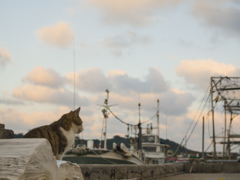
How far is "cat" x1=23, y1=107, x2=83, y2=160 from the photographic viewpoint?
202 inches

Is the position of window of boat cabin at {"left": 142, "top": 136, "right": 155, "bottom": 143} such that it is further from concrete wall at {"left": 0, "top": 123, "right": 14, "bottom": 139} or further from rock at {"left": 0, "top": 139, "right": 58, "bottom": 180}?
rock at {"left": 0, "top": 139, "right": 58, "bottom": 180}

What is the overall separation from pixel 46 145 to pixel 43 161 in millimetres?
177

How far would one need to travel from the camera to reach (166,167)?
571 inches

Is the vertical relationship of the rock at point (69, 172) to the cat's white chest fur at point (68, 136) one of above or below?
below

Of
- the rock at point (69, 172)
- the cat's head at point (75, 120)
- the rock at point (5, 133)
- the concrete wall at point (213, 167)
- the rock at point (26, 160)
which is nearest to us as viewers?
the rock at point (26, 160)

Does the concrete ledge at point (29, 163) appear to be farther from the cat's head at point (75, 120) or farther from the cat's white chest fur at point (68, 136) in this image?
the cat's head at point (75, 120)

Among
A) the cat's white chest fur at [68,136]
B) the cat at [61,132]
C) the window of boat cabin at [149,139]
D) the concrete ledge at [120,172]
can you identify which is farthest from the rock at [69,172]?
the window of boat cabin at [149,139]

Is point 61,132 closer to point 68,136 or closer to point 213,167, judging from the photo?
point 68,136

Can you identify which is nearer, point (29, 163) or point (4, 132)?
Answer: point (29, 163)

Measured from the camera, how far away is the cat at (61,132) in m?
5.12

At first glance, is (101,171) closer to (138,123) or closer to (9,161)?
(9,161)

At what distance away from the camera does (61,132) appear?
5.44 metres

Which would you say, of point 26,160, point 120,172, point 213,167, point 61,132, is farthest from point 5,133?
point 213,167

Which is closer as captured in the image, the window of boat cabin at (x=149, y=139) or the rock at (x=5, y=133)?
the rock at (x=5, y=133)
